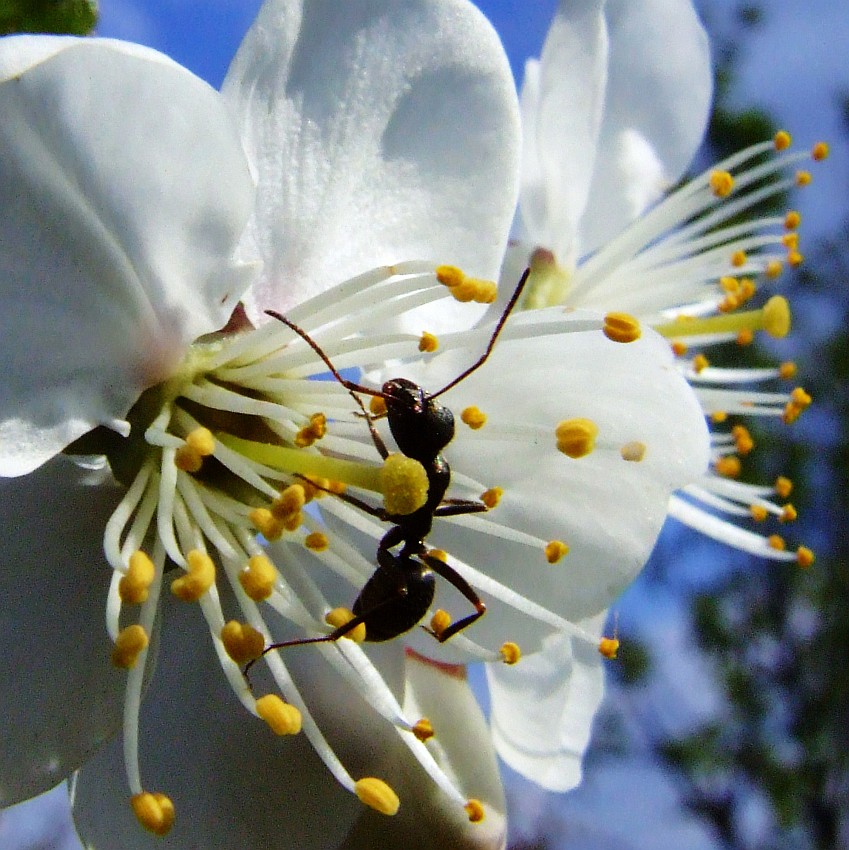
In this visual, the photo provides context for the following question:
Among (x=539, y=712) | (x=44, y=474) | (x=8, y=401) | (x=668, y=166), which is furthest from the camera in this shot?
(x=668, y=166)

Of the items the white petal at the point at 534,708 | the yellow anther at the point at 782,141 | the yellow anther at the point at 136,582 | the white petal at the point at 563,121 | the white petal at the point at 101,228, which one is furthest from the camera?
the yellow anther at the point at 782,141

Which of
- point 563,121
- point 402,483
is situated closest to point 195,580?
point 402,483

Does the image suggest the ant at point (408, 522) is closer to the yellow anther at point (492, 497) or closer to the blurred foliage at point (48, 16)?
the yellow anther at point (492, 497)

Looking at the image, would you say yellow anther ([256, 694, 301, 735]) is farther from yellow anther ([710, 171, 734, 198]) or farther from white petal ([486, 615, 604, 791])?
yellow anther ([710, 171, 734, 198])

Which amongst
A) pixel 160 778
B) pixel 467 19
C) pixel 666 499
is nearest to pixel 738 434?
pixel 666 499

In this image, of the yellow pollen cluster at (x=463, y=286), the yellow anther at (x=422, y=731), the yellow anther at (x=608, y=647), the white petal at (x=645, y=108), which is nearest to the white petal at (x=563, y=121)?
the white petal at (x=645, y=108)

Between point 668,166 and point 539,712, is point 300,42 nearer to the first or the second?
point 539,712

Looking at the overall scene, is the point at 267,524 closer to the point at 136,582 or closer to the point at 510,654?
the point at 136,582
